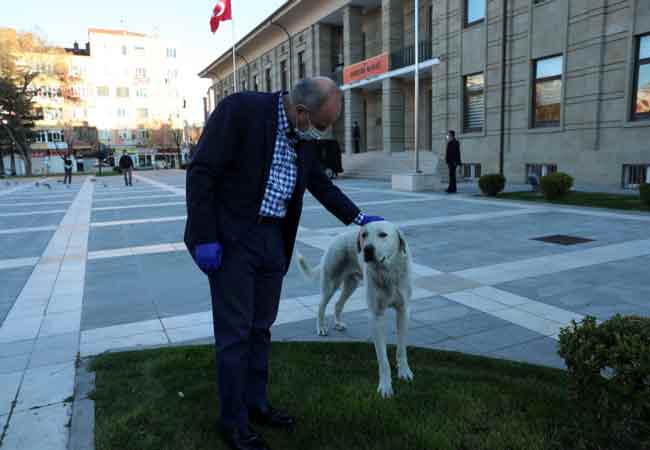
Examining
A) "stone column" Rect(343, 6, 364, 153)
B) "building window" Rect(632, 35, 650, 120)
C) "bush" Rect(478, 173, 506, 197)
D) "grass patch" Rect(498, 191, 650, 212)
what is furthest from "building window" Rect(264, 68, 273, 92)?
"building window" Rect(632, 35, 650, 120)

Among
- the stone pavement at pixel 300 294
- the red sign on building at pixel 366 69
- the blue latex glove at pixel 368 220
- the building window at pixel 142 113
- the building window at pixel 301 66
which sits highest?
the building window at pixel 142 113

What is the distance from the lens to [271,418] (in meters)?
2.80

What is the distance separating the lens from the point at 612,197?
43.5 feet

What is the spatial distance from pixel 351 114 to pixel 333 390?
29.1 metres

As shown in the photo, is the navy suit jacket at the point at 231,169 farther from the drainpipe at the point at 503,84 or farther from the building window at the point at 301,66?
the building window at the point at 301,66

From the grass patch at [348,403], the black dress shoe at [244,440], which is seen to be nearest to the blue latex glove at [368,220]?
the grass patch at [348,403]

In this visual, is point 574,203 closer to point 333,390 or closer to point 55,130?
point 333,390

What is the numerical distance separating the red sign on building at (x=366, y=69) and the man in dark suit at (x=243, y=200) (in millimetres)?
25678

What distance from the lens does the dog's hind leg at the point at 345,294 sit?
4.09 metres

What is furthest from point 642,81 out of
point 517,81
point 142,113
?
point 142,113

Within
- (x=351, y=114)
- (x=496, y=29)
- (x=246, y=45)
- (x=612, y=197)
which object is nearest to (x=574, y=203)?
(x=612, y=197)

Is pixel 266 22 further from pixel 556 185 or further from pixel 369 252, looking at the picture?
pixel 369 252

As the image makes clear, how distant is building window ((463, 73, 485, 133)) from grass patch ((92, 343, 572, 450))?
1947cm

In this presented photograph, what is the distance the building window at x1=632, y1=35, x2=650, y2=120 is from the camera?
1479cm
